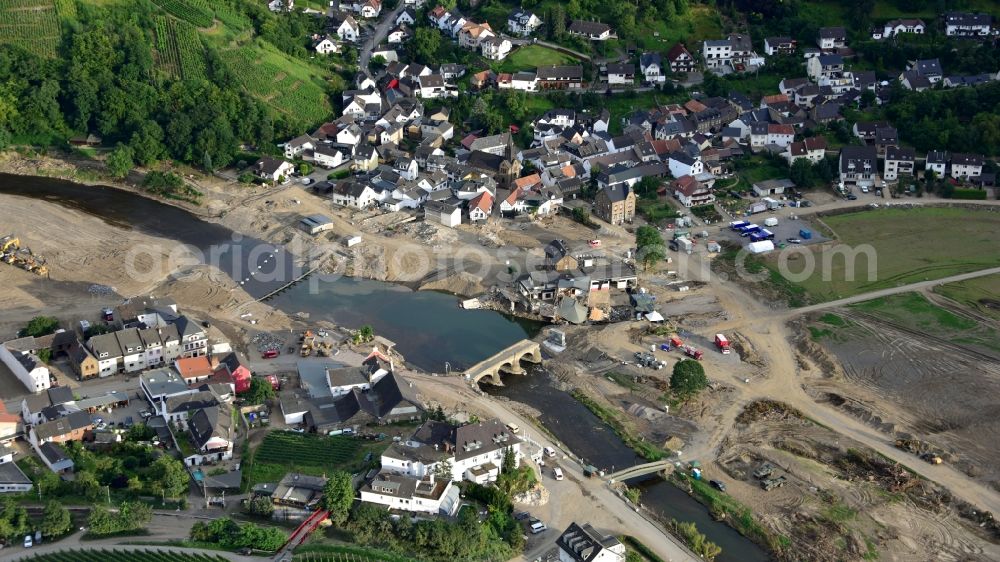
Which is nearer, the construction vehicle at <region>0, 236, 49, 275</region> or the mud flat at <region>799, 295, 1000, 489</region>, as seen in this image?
the mud flat at <region>799, 295, 1000, 489</region>

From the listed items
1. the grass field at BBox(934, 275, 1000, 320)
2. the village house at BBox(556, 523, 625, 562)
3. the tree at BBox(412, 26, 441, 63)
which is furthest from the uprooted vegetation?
the tree at BBox(412, 26, 441, 63)

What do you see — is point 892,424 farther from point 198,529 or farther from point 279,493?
point 198,529

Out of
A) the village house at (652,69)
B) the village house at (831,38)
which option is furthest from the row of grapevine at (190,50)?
the village house at (831,38)

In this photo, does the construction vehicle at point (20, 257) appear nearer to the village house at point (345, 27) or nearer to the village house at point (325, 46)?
the village house at point (325, 46)

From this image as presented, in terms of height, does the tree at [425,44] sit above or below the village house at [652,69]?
above

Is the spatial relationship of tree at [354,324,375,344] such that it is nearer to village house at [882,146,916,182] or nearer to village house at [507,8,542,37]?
village house at [882,146,916,182]

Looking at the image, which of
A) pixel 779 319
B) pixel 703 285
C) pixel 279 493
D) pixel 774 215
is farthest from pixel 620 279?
pixel 279 493

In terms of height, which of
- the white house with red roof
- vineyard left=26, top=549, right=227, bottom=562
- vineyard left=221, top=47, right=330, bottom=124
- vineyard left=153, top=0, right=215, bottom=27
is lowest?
vineyard left=26, top=549, right=227, bottom=562
